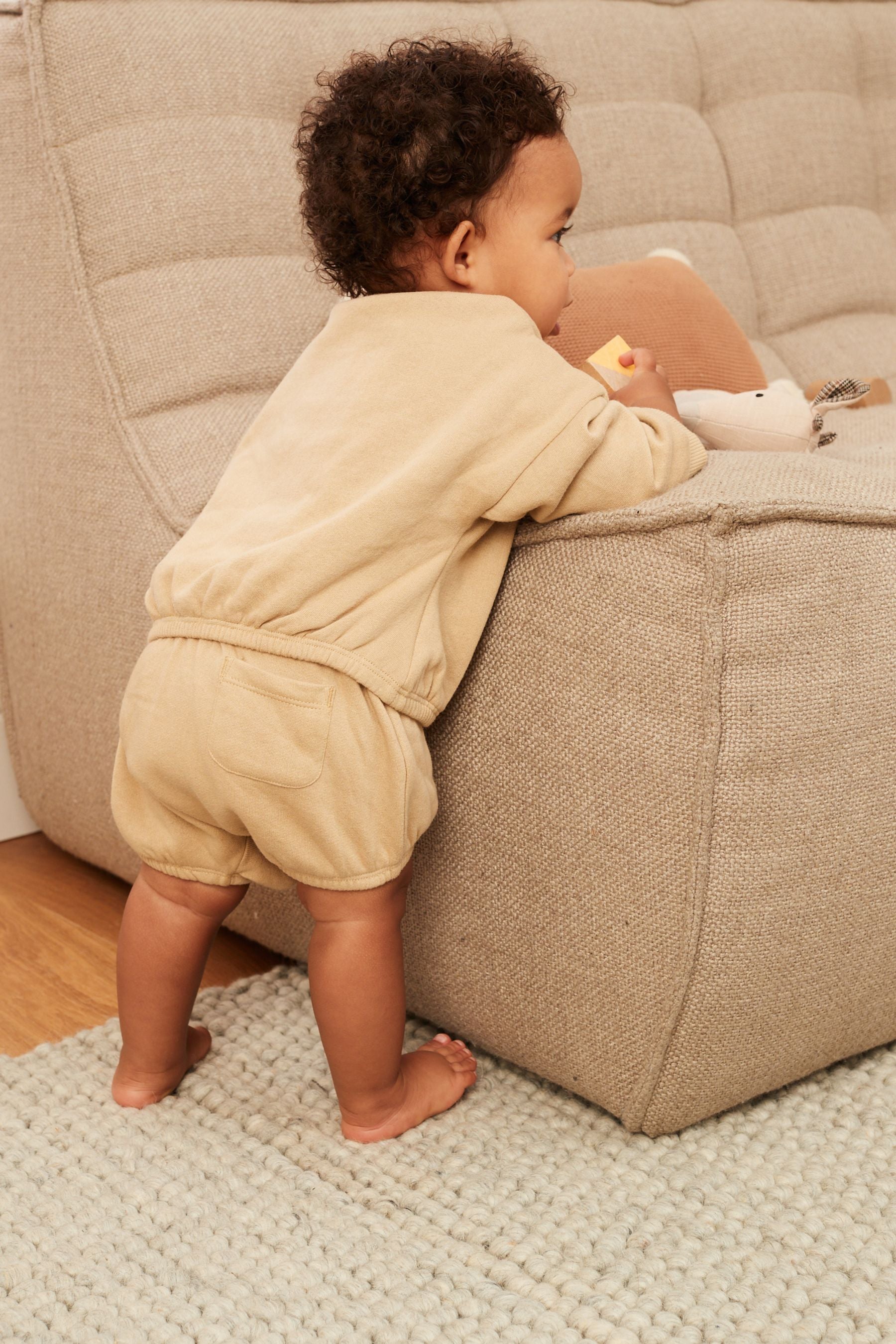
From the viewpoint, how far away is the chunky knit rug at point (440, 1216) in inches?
31.3

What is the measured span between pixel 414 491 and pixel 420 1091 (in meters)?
0.47

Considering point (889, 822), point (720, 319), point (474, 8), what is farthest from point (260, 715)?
Answer: point (474, 8)

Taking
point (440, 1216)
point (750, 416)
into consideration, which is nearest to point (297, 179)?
point (750, 416)

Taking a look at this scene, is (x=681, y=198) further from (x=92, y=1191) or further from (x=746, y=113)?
(x=92, y=1191)

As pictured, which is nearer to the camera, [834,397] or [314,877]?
[314,877]

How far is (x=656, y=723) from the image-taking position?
0.87 meters

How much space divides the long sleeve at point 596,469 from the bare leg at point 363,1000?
29cm

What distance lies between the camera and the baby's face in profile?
3.19 ft

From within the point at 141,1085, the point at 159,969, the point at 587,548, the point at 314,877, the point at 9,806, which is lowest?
the point at 9,806

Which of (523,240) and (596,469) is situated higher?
(523,240)

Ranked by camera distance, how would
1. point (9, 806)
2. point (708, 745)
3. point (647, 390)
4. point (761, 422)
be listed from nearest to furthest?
point (708, 745), point (647, 390), point (761, 422), point (9, 806)

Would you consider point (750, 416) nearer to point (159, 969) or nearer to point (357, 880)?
point (357, 880)

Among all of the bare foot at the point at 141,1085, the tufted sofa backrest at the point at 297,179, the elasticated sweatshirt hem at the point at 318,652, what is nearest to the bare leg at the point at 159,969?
the bare foot at the point at 141,1085

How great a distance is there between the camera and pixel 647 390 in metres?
1.13
